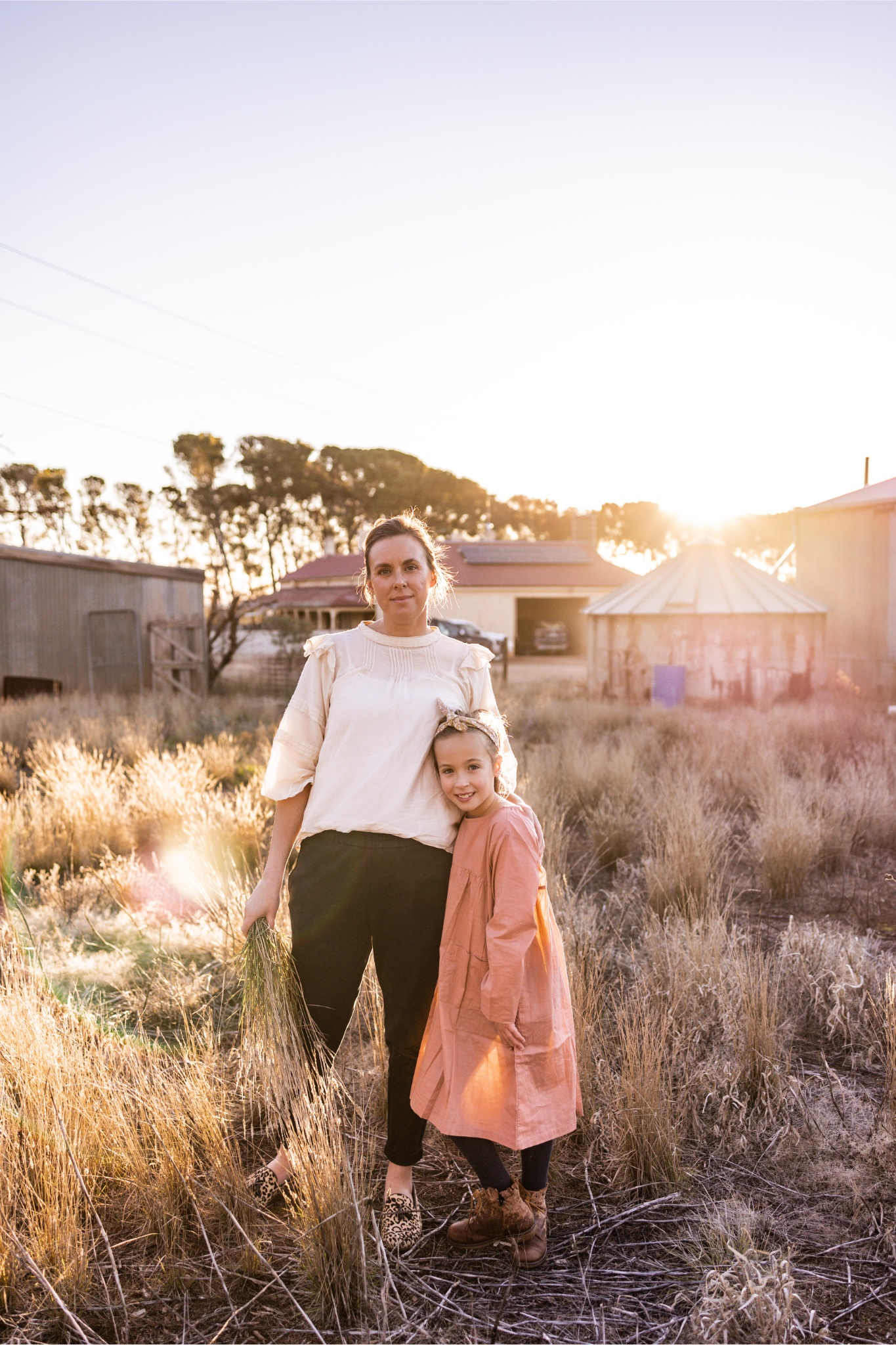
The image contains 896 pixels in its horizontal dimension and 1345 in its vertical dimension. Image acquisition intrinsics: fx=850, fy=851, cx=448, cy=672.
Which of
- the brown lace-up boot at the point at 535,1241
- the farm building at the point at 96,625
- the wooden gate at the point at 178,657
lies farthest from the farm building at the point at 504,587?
the brown lace-up boot at the point at 535,1241

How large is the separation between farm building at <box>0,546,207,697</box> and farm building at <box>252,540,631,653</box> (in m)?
13.6

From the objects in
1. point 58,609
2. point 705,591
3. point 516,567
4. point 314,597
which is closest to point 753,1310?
point 58,609

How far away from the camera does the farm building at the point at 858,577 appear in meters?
16.7

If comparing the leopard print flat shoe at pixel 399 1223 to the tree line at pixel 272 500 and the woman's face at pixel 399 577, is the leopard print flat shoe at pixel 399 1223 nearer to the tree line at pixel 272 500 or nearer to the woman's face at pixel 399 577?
the woman's face at pixel 399 577

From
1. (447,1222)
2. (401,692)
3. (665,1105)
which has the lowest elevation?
(447,1222)

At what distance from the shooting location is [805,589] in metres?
19.0

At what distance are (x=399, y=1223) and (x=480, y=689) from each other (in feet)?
5.07

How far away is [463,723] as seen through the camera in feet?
7.80

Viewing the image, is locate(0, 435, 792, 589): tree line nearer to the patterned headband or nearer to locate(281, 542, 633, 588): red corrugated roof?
locate(281, 542, 633, 588): red corrugated roof

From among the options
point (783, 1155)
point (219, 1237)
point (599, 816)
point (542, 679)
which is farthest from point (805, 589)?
point (219, 1237)

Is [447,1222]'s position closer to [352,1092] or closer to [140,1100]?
[352,1092]

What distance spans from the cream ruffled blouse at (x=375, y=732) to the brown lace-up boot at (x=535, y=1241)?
3.41ft

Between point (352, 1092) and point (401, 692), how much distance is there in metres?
1.66

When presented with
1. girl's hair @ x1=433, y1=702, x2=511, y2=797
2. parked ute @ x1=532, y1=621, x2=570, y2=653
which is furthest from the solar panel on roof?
girl's hair @ x1=433, y1=702, x2=511, y2=797
